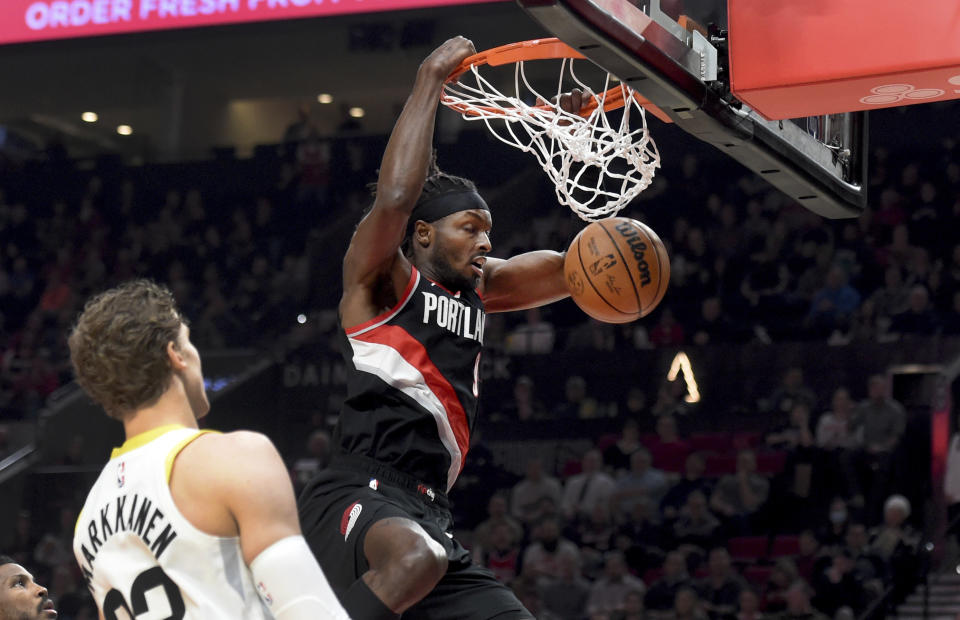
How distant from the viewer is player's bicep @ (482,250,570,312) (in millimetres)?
4703

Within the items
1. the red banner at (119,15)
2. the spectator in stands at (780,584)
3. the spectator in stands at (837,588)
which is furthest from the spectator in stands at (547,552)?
the red banner at (119,15)

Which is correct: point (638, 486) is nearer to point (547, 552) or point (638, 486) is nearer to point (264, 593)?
point (547, 552)

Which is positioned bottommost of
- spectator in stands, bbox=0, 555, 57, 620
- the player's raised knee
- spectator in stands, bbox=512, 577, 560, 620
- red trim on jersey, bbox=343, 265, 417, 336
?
spectator in stands, bbox=512, 577, 560, 620

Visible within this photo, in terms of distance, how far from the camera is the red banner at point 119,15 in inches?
418

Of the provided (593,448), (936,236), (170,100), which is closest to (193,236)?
(170,100)

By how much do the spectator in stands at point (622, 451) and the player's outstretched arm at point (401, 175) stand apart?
6.69 meters

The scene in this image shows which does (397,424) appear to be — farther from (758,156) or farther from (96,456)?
(96,456)

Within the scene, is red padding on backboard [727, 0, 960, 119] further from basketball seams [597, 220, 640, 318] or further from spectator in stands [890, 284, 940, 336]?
spectator in stands [890, 284, 940, 336]

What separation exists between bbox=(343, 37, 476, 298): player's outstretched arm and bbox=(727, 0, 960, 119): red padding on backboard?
0.85m

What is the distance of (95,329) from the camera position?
2.42 m

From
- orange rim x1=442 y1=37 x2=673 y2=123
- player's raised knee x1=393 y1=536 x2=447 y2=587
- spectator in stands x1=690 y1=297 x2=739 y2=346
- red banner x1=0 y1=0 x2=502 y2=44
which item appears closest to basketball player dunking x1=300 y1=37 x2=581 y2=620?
player's raised knee x1=393 y1=536 x2=447 y2=587

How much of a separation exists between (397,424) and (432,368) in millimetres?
215

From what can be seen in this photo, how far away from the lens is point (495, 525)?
33.4 feet

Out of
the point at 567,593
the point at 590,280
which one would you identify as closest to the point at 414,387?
the point at 590,280
